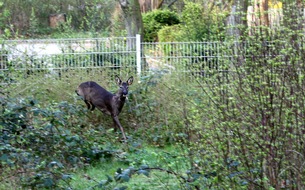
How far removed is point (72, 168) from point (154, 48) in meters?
8.10

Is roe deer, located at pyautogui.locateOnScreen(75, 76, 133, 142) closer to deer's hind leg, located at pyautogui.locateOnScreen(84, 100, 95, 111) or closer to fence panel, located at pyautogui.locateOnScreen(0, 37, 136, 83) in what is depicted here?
deer's hind leg, located at pyautogui.locateOnScreen(84, 100, 95, 111)

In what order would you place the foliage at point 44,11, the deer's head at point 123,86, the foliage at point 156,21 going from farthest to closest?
the foliage at point 44,11
the foliage at point 156,21
the deer's head at point 123,86

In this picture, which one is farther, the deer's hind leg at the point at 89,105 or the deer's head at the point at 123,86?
the deer's hind leg at the point at 89,105

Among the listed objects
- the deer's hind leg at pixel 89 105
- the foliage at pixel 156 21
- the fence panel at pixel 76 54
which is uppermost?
the foliage at pixel 156 21

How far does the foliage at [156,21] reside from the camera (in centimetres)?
3512

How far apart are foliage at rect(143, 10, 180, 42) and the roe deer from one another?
70.7 ft

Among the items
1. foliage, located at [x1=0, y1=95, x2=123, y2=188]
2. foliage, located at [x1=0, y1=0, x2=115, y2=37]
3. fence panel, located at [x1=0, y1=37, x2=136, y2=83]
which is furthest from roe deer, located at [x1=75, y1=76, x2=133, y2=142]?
foliage, located at [x1=0, y1=0, x2=115, y2=37]

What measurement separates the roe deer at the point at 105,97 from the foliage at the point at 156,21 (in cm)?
2156

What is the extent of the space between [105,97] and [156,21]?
2295 centimetres

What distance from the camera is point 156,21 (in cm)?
3578

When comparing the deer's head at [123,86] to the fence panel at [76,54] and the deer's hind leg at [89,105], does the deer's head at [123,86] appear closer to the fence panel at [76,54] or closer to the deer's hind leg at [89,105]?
the deer's hind leg at [89,105]

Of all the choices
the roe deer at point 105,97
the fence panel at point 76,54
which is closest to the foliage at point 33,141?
the roe deer at point 105,97

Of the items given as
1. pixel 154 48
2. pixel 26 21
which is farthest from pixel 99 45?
pixel 26 21

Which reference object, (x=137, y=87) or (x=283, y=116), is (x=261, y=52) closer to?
(x=283, y=116)
